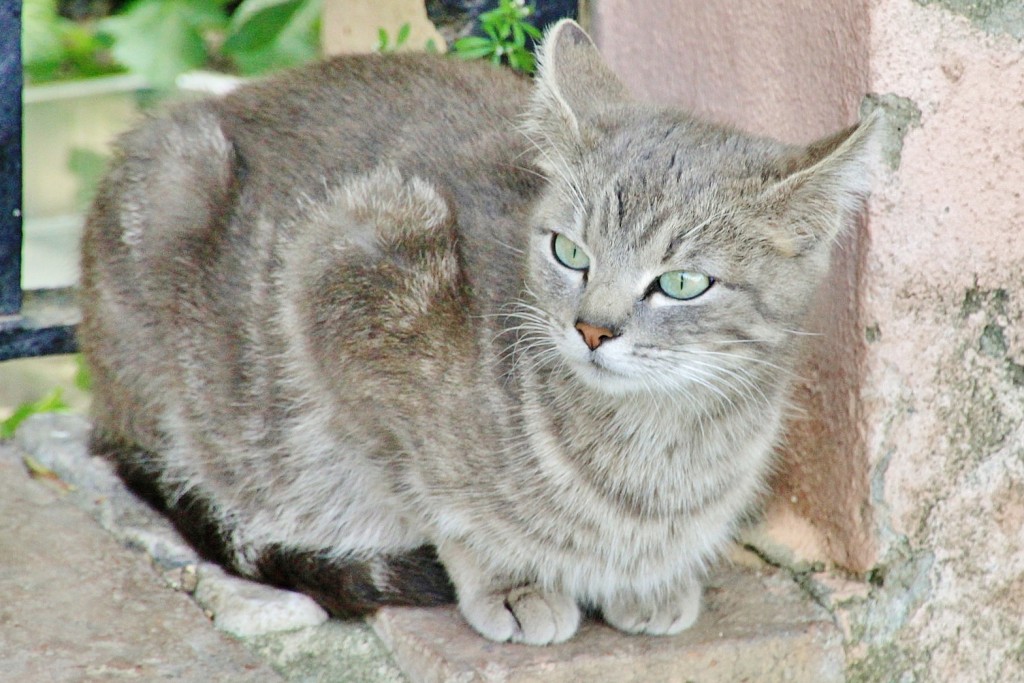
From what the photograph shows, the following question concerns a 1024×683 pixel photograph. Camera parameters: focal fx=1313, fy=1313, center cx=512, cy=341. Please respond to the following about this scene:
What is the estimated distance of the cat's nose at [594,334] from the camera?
1940mm

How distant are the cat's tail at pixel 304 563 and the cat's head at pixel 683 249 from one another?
54cm

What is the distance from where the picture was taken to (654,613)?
227cm

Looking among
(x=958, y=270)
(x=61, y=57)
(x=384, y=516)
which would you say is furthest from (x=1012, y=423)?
(x=61, y=57)

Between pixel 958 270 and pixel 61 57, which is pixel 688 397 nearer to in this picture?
pixel 958 270

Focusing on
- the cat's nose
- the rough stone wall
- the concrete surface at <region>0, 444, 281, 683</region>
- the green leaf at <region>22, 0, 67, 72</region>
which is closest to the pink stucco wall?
the rough stone wall

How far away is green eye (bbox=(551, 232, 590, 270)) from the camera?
2.06 metres

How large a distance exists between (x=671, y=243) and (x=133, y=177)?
3.88 ft

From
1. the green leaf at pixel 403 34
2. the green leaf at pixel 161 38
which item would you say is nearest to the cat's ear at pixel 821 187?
the green leaf at pixel 403 34

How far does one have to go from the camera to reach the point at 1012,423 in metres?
2.31

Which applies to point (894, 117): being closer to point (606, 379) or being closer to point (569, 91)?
point (569, 91)

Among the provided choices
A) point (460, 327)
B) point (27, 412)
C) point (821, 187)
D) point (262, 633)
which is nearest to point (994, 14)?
point (821, 187)

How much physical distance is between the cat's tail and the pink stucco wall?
0.68 metres

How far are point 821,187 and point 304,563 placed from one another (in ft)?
3.94

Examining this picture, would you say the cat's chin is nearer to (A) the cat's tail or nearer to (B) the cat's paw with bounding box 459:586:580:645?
(B) the cat's paw with bounding box 459:586:580:645
